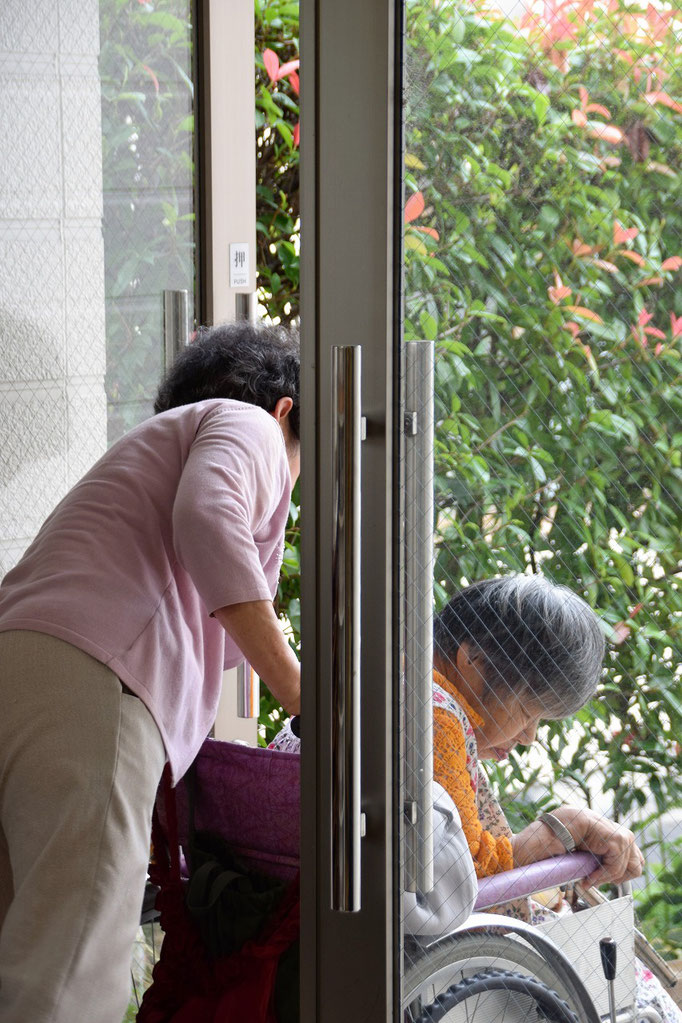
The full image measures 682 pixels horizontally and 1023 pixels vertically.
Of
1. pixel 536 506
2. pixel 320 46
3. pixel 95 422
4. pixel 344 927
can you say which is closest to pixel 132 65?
pixel 95 422

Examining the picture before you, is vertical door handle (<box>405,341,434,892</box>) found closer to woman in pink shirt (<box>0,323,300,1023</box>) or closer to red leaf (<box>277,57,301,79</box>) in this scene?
woman in pink shirt (<box>0,323,300,1023</box>)

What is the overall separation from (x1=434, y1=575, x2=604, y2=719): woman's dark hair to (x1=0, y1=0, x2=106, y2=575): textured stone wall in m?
1.35

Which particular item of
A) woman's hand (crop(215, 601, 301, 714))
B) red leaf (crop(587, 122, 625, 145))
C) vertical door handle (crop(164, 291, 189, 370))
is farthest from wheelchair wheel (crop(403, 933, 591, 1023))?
vertical door handle (crop(164, 291, 189, 370))

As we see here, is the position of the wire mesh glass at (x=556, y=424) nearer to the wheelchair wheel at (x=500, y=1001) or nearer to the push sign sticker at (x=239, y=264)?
the wheelchair wheel at (x=500, y=1001)

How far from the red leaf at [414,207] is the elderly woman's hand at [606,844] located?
0.69 m

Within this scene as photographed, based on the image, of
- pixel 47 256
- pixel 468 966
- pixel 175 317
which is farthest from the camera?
pixel 175 317

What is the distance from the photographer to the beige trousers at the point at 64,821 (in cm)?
156

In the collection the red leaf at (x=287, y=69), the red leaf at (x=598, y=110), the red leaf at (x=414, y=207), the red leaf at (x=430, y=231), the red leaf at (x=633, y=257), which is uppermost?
the red leaf at (x=287, y=69)

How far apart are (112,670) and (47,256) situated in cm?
125

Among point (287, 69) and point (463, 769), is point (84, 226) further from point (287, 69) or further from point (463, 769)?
point (463, 769)

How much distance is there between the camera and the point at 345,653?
4.83 feet

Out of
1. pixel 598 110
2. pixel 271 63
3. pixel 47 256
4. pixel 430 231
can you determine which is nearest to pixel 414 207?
pixel 430 231

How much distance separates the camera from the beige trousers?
1.56 m

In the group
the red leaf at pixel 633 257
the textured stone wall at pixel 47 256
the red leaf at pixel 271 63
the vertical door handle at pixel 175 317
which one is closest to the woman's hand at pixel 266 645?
the red leaf at pixel 633 257
